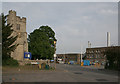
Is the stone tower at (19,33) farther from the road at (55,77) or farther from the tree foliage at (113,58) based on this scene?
the tree foliage at (113,58)

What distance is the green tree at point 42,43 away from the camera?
5422 cm

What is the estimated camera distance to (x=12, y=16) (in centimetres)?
4647

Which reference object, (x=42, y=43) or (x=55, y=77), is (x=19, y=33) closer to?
(x=42, y=43)

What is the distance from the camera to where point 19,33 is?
47531 millimetres

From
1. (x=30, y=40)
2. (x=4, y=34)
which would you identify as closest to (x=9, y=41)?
(x=4, y=34)

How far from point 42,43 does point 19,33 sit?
376 inches

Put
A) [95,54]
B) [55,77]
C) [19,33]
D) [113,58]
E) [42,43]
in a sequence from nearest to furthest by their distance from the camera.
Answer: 1. [55,77]
2. [113,58]
3. [19,33]
4. [42,43]
5. [95,54]

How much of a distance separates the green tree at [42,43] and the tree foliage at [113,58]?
28.2 m

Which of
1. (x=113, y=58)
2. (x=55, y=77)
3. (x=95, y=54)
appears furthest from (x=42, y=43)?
(x=95, y=54)

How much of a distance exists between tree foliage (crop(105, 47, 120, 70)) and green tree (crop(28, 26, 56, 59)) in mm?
28243

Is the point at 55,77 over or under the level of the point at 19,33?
under

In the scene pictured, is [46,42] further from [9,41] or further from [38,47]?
[9,41]

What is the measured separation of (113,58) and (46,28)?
38329 millimetres

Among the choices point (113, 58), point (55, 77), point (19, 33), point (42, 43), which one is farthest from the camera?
point (42, 43)
